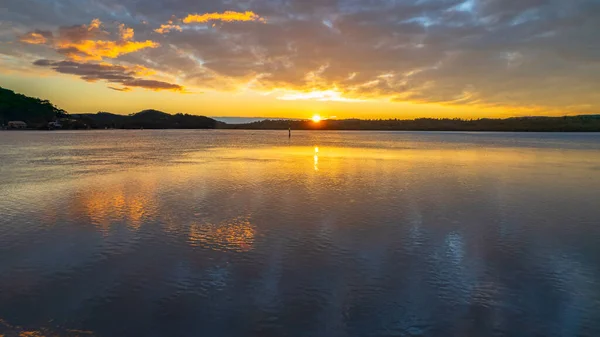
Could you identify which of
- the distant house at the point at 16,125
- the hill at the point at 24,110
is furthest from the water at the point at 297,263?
the hill at the point at 24,110

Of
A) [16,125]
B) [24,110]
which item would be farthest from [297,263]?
[24,110]

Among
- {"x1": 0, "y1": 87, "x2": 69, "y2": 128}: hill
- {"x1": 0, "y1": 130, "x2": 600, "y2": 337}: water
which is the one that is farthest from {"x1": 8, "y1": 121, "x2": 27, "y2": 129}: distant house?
{"x1": 0, "y1": 130, "x2": 600, "y2": 337}: water

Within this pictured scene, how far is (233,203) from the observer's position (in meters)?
17.1

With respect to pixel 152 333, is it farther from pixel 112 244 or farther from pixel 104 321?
pixel 112 244

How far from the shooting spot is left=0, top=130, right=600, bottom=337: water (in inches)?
270

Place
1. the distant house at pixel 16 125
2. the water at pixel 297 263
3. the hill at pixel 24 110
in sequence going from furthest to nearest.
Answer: the hill at pixel 24 110, the distant house at pixel 16 125, the water at pixel 297 263

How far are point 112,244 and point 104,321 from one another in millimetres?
4772

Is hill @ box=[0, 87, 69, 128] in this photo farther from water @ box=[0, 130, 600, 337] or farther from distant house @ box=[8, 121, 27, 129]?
water @ box=[0, 130, 600, 337]

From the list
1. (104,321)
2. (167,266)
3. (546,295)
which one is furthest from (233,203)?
(546,295)

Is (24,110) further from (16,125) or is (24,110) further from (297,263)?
(297,263)

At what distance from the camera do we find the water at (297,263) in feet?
22.5

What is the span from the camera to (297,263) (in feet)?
31.7

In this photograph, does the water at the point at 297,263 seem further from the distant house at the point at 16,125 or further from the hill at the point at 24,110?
the hill at the point at 24,110

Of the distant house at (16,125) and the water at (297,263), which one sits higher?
the distant house at (16,125)
